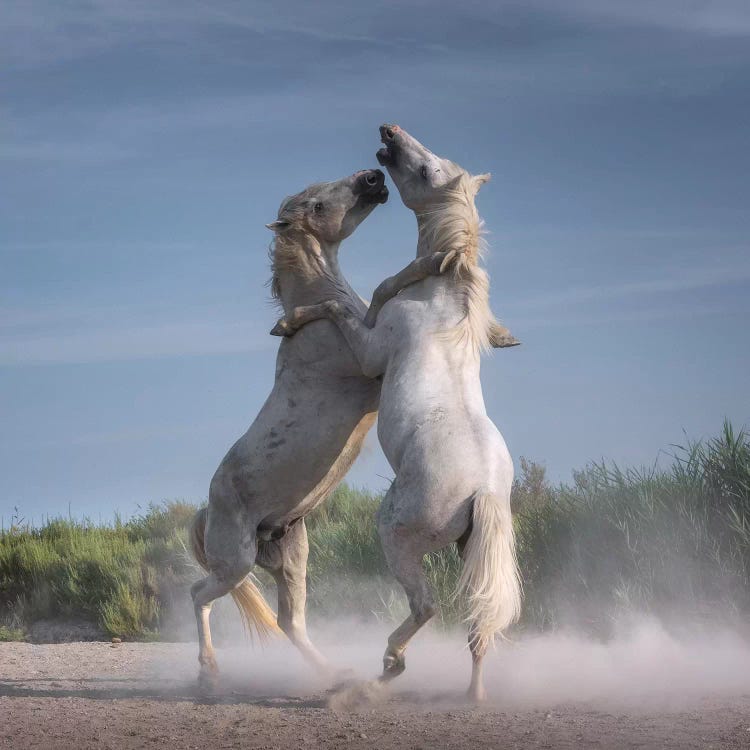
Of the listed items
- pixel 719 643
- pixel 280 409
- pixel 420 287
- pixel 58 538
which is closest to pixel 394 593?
pixel 719 643

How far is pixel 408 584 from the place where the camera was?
19.9ft

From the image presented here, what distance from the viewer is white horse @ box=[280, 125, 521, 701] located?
19.4 ft

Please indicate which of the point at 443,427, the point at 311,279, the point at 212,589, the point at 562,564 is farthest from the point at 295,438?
the point at 562,564

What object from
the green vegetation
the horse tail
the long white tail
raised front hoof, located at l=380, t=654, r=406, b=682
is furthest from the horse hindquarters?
the green vegetation

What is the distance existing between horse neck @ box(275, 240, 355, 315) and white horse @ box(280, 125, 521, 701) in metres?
0.44

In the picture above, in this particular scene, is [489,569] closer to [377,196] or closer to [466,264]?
[466,264]

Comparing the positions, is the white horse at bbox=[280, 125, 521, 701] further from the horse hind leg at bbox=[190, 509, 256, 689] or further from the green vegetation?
the green vegetation

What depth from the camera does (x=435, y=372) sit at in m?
6.28

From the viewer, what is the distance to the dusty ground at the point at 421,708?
5594mm

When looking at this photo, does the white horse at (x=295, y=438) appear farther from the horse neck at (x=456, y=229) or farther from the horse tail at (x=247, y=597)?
the horse neck at (x=456, y=229)

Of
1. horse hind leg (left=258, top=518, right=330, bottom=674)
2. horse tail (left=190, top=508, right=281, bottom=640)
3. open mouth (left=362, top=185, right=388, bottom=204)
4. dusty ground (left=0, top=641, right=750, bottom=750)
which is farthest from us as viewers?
horse tail (left=190, top=508, right=281, bottom=640)

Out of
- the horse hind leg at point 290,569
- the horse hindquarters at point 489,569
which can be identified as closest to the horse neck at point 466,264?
the horse hindquarters at point 489,569

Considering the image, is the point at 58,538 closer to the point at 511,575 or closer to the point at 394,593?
the point at 394,593

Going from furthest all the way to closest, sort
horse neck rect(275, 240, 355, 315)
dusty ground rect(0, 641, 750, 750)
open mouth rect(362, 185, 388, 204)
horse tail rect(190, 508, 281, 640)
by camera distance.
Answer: horse tail rect(190, 508, 281, 640) < open mouth rect(362, 185, 388, 204) < horse neck rect(275, 240, 355, 315) < dusty ground rect(0, 641, 750, 750)
